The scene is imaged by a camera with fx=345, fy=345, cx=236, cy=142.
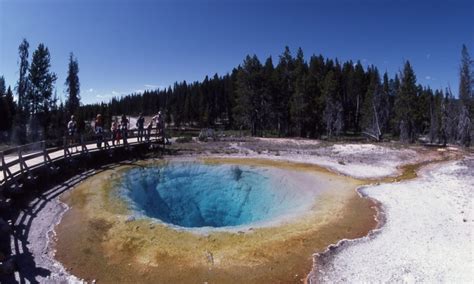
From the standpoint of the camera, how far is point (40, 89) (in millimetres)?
49812

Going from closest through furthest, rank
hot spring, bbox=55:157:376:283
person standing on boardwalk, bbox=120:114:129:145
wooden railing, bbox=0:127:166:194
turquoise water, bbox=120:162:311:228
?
hot spring, bbox=55:157:376:283 < wooden railing, bbox=0:127:166:194 < turquoise water, bbox=120:162:311:228 < person standing on boardwalk, bbox=120:114:129:145

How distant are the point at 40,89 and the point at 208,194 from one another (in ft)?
136

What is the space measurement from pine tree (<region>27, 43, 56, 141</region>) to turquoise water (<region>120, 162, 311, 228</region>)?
112 ft

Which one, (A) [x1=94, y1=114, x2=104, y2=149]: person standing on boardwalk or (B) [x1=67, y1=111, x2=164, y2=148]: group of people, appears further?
(A) [x1=94, y1=114, x2=104, y2=149]: person standing on boardwalk

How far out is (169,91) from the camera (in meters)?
139

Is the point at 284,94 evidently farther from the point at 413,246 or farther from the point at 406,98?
the point at 413,246

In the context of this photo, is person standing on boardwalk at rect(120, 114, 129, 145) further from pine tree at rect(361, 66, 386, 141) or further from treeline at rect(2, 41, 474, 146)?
pine tree at rect(361, 66, 386, 141)

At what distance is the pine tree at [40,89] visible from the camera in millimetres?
48594

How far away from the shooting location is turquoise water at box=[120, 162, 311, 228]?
17297mm

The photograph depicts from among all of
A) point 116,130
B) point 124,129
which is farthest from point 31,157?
point 124,129

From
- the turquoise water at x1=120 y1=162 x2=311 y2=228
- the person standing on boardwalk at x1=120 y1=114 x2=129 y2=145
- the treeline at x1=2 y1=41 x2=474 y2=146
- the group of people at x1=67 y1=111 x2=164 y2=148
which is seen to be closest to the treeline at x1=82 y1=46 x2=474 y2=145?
the treeline at x1=2 y1=41 x2=474 y2=146

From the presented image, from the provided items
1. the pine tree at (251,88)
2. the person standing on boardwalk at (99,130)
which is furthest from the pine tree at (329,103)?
the person standing on boardwalk at (99,130)

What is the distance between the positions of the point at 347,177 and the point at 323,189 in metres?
3.44

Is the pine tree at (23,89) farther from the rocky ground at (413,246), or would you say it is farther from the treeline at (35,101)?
the rocky ground at (413,246)
